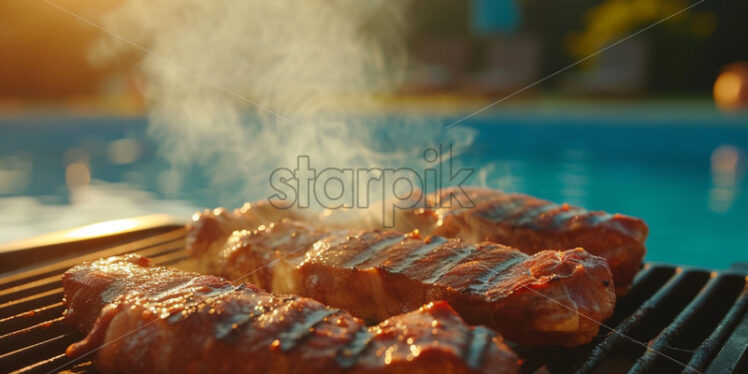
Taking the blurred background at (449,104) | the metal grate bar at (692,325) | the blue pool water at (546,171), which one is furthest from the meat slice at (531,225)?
the blue pool water at (546,171)

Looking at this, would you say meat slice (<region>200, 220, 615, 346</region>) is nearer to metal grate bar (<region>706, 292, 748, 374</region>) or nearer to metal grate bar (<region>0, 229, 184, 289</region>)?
metal grate bar (<region>706, 292, 748, 374</region>)

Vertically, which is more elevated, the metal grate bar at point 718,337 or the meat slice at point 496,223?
the meat slice at point 496,223

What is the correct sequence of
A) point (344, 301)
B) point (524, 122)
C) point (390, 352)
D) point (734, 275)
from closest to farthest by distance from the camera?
point (390, 352) < point (344, 301) < point (734, 275) < point (524, 122)

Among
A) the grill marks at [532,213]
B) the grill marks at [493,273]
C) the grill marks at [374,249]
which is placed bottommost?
the grill marks at [493,273]

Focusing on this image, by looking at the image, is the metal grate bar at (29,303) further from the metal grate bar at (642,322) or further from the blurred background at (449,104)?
the blurred background at (449,104)

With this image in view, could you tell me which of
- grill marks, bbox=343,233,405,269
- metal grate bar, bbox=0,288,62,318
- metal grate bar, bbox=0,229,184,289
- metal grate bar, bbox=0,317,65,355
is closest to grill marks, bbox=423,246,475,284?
grill marks, bbox=343,233,405,269

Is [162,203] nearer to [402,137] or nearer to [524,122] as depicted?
[402,137]

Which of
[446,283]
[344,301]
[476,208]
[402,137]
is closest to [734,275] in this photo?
[476,208]

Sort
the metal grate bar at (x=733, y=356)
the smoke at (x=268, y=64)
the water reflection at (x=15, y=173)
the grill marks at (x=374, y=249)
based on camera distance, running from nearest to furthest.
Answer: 1. the metal grate bar at (x=733, y=356)
2. the grill marks at (x=374, y=249)
3. the smoke at (x=268, y=64)
4. the water reflection at (x=15, y=173)

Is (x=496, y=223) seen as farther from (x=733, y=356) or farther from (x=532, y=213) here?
(x=733, y=356)
